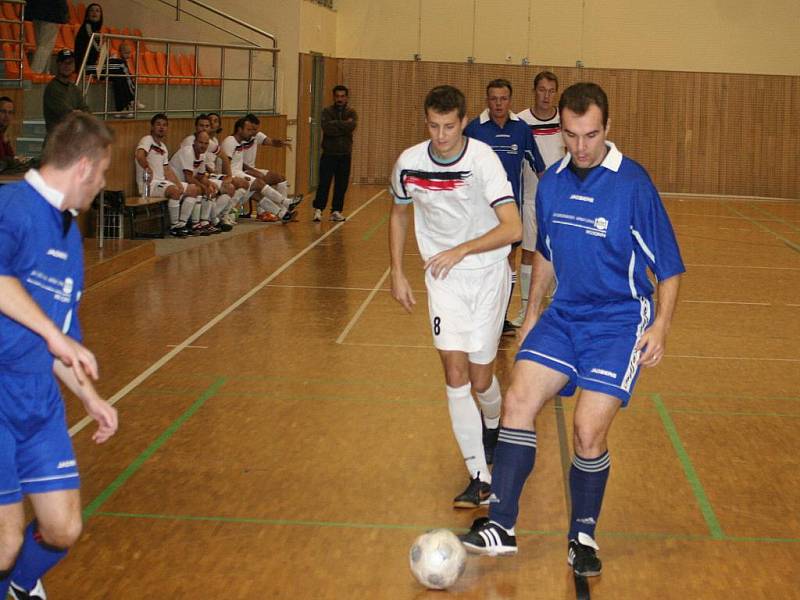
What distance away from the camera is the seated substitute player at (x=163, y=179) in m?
14.0

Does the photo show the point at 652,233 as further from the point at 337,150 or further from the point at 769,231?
the point at 769,231

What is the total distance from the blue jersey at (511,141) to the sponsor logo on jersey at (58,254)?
16.9ft

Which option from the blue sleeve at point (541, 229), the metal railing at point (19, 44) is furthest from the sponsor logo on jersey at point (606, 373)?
the metal railing at point (19, 44)

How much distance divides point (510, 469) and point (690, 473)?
70.5 inches

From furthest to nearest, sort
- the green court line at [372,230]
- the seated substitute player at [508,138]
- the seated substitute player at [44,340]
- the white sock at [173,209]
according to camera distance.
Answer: the green court line at [372,230], the white sock at [173,209], the seated substitute player at [508,138], the seated substitute player at [44,340]

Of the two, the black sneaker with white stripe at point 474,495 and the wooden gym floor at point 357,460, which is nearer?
the wooden gym floor at point 357,460

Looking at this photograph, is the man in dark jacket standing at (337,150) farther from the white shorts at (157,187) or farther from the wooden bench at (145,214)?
the white shorts at (157,187)

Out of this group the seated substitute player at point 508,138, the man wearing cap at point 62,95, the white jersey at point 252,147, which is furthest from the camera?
the white jersey at point 252,147

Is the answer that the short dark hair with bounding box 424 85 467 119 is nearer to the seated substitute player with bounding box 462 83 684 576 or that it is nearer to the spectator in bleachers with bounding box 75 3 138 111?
the seated substitute player with bounding box 462 83 684 576

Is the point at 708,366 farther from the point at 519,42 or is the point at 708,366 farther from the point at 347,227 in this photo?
the point at 519,42

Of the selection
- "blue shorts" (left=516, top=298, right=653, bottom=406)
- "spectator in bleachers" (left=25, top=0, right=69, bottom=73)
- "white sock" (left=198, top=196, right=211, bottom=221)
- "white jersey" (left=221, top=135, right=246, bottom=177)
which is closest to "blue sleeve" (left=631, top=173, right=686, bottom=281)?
"blue shorts" (left=516, top=298, right=653, bottom=406)

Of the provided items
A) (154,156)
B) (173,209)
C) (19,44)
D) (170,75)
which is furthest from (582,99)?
(170,75)

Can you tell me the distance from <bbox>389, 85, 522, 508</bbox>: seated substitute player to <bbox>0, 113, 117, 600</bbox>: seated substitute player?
1901 mm

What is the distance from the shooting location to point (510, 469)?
4.53 m
